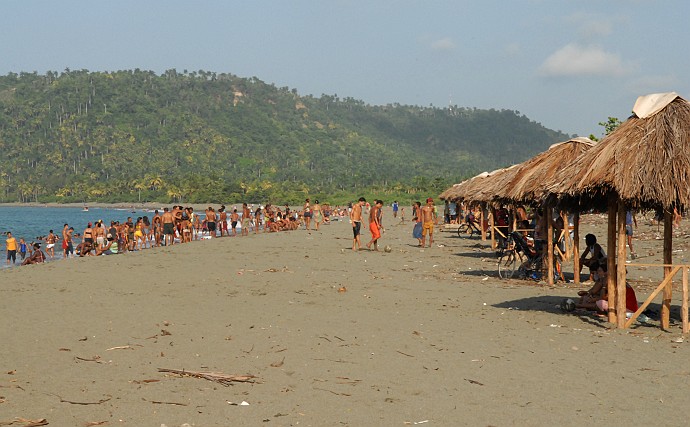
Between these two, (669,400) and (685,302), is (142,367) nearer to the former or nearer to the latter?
(669,400)

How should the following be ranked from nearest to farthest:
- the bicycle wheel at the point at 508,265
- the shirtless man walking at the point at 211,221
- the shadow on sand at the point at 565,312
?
the shadow on sand at the point at 565,312, the bicycle wheel at the point at 508,265, the shirtless man walking at the point at 211,221

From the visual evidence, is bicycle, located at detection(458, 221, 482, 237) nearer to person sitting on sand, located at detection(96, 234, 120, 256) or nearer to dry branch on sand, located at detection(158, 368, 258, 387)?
person sitting on sand, located at detection(96, 234, 120, 256)

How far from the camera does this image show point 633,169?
856cm

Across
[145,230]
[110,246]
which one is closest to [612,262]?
[110,246]

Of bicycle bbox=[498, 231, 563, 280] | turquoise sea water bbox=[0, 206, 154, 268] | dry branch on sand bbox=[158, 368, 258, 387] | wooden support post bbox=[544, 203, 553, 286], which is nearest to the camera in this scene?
dry branch on sand bbox=[158, 368, 258, 387]

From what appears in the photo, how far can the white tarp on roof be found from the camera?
889 centimetres

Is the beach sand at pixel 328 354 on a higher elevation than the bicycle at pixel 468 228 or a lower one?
lower

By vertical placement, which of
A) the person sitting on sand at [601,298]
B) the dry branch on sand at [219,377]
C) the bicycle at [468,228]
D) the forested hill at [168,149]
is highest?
the forested hill at [168,149]

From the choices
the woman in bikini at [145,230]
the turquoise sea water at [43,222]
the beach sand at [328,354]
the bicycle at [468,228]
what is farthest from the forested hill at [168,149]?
the beach sand at [328,354]

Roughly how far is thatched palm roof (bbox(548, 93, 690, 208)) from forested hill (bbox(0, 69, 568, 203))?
3628 inches

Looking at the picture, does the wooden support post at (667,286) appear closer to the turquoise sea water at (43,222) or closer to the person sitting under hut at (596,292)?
the person sitting under hut at (596,292)

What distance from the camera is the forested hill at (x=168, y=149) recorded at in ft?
397

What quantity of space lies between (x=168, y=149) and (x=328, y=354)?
5977 inches

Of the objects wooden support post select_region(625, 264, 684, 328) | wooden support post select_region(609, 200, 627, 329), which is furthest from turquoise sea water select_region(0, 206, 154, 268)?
wooden support post select_region(625, 264, 684, 328)
